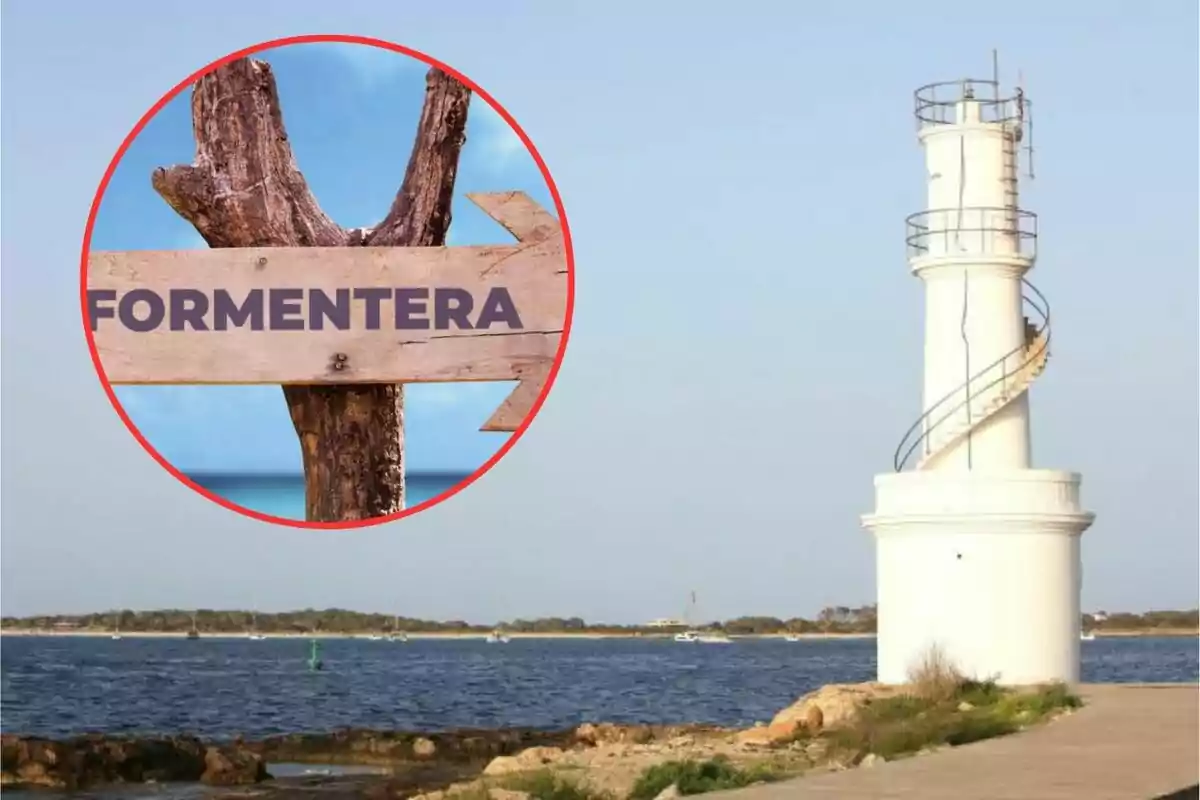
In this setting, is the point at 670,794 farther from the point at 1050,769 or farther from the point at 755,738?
the point at 755,738

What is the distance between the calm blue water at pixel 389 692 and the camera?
4562 cm

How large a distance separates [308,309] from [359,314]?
19cm

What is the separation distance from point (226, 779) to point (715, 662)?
81.6 meters

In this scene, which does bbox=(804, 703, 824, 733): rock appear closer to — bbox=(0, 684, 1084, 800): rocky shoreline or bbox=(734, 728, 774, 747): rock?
bbox=(0, 684, 1084, 800): rocky shoreline

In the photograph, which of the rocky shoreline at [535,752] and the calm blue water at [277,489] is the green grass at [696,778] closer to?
the rocky shoreline at [535,752]

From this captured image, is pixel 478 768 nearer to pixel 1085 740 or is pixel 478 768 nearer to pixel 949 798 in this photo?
pixel 1085 740

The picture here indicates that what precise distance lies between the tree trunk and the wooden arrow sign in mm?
88

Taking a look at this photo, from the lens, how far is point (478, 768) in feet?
81.4

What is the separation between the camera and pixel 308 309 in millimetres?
6801

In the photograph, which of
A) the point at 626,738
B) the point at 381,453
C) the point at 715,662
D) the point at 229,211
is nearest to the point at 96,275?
the point at 229,211

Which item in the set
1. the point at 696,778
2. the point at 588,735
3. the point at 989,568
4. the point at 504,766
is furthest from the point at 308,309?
the point at 588,735

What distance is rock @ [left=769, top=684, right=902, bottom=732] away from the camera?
16.8 m

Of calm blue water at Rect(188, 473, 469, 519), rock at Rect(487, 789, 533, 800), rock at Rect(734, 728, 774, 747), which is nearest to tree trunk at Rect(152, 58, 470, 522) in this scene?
calm blue water at Rect(188, 473, 469, 519)

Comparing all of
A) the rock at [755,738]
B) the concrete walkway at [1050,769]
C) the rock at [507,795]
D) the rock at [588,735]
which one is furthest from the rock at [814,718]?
the rock at [588,735]
